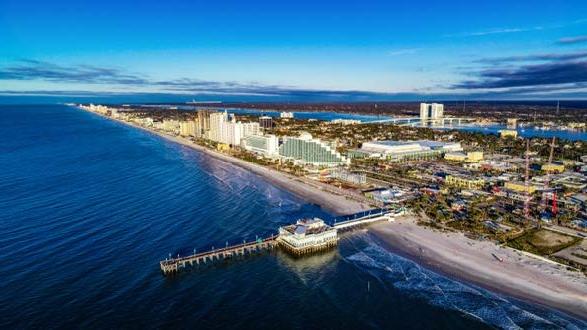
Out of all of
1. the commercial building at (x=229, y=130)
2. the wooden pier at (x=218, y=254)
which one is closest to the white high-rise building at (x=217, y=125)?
the commercial building at (x=229, y=130)

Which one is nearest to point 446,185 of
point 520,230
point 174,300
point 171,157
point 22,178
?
point 520,230

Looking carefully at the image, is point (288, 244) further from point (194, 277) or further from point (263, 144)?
point (263, 144)

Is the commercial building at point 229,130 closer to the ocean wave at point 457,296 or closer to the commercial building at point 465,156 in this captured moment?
the commercial building at point 465,156

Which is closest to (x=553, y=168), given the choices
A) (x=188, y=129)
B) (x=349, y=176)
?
→ (x=349, y=176)

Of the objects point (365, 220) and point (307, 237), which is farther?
point (365, 220)

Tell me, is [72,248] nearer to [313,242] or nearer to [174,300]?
[174,300]
